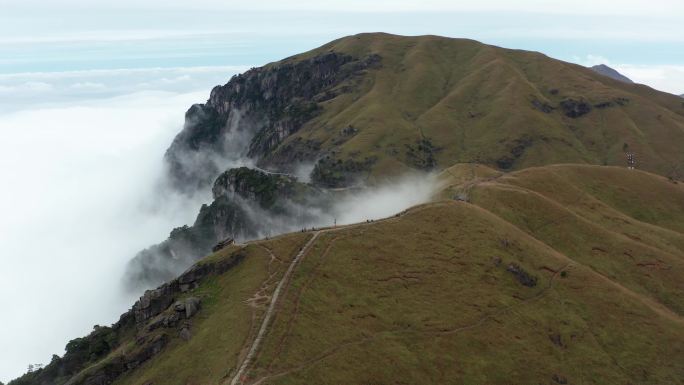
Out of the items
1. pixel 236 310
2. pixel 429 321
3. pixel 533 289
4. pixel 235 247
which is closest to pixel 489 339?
pixel 429 321

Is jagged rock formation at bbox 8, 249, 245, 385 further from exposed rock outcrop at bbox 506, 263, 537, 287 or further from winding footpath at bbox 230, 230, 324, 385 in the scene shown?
exposed rock outcrop at bbox 506, 263, 537, 287

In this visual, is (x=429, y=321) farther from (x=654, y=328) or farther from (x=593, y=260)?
(x=593, y=260)

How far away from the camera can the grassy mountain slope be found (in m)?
113

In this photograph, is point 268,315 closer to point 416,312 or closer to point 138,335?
point 416,312

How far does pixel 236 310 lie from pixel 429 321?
148 ft

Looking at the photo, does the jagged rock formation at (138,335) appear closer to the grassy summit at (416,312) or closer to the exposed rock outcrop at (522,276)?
the grassy summit at (416,312)

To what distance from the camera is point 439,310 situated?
13062 cm

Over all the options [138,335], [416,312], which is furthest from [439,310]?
[138,335]

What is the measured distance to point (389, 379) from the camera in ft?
358

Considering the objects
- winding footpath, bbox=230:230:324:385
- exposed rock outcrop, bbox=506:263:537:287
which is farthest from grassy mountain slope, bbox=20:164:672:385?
winding footpath, bbox=230:230:324:385

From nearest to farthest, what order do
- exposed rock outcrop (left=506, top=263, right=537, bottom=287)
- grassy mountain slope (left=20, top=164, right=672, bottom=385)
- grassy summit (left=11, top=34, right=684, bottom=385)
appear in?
1. grassy mountain slope (left=20, top=164, right=672, bottom=385)
2. grassy summit (left=11, top=34, right=684, bottom=385)
3. exposed rock outcrop (left=506, top=263, right=537, bottom=287)

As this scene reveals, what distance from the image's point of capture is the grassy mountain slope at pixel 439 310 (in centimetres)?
11300

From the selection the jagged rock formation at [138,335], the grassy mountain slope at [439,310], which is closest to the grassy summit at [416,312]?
the grassy mountain slope at [439,310]

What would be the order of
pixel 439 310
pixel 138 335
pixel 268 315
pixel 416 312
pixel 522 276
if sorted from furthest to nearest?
pixel 522 276
pixel 138 335
pixel 439 310
pixel 416 312
pixel 268 315
